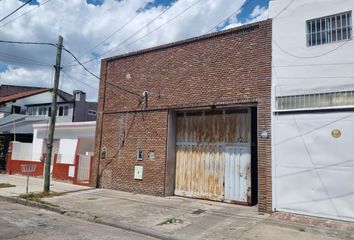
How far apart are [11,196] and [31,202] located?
1.66 meters

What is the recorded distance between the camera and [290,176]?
1023 cm

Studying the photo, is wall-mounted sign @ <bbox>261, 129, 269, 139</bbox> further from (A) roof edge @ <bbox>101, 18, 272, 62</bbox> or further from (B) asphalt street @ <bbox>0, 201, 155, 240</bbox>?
(B) asphalt street @ <bbox>0, 201, 155, 240</bbox>

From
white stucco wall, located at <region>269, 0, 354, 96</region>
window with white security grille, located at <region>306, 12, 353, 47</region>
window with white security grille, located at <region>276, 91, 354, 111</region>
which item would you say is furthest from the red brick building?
window with white security grille, located at <region>306, 12, 353, 47</region>

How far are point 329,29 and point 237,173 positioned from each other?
5929mm

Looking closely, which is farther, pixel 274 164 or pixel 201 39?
pixel 201 39

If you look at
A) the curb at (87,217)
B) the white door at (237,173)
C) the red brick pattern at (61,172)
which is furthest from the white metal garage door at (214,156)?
the red brick pattern at (61,172)

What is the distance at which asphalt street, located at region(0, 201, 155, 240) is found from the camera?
7438 millimetres

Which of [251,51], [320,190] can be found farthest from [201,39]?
[320,190]

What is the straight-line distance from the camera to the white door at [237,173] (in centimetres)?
1214

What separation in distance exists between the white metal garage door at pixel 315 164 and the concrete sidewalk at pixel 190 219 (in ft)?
1.86

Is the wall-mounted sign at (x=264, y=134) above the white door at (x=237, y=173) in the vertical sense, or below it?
above

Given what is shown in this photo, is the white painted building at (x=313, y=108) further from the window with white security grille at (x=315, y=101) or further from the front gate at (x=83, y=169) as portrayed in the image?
the front gate at (x=83, y=169)

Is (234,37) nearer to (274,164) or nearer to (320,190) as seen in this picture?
(274,164)

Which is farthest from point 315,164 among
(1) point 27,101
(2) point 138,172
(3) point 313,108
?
(1) point 27,101
